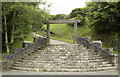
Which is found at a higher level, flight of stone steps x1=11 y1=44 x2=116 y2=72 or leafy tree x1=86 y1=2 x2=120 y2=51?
leafy tree x1=86 y1=2 x2=120 y2=51

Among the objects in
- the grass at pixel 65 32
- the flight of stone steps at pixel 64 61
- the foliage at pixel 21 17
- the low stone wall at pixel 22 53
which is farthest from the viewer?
the grass at pixel 65 32

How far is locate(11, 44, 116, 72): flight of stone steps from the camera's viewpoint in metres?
9.01

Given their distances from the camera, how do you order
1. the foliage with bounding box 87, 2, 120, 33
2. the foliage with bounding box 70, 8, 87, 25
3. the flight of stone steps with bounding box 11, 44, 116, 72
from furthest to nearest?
the foliage with bounding box 70, 8, 87, 25, the foliage with bounding box 87, 2, 120, 33, the flight of stone steps with bounding box 11, 44, 116, 72

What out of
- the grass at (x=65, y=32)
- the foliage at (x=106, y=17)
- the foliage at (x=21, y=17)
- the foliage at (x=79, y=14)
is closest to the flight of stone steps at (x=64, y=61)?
the foliage at (x=21, y=17)

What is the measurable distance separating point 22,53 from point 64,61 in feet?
11.3

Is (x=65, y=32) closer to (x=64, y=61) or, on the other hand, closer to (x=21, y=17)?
(x=21, y=17)

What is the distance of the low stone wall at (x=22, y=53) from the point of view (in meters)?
9.35

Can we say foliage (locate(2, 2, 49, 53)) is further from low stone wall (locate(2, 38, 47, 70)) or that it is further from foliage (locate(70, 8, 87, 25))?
foliage (locate(70, 8, 87, 25))

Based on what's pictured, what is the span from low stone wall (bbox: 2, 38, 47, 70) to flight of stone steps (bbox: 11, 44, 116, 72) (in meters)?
0.30

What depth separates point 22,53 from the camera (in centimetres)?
1087

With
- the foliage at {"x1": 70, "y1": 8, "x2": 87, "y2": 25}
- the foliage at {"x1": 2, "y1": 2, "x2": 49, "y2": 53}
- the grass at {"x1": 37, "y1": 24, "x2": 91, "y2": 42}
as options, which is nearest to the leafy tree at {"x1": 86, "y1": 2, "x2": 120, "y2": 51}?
the grass at {"x1": 37, "y1": 24, "x2": 91, "y2": 42}

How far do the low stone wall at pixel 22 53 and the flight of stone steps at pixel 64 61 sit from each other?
0.30 metres

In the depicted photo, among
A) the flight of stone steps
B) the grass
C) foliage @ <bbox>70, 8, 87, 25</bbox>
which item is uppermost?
foliage @ <bbox>70, 8, 87, 25</bbox>

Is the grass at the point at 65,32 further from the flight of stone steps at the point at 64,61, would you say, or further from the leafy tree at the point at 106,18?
the flight of stone steps at the point at 64,61
